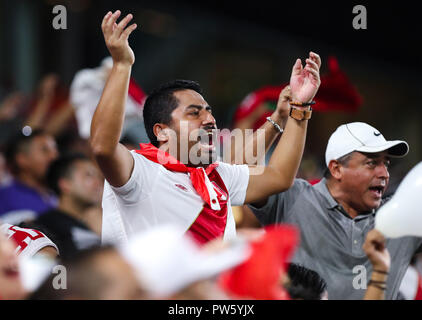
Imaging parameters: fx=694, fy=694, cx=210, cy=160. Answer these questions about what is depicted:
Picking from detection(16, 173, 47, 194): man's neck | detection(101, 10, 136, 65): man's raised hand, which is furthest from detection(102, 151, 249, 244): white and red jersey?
detection(16, 173, 47, 194): man's neck

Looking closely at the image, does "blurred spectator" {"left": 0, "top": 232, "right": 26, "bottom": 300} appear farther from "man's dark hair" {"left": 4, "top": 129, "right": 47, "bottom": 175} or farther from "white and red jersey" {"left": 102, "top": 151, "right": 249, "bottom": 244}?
"man's dark hair" {"left": 4, "top": 129, "right": 47, "bottom": 175}

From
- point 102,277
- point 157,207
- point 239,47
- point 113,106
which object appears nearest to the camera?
point 102,277

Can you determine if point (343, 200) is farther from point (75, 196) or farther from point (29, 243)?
point (75, 196)

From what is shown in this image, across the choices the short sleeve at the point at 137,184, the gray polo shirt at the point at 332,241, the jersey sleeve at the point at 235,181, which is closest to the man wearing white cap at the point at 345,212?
the gray polo shirt at the point at 332,241

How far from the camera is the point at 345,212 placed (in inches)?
125

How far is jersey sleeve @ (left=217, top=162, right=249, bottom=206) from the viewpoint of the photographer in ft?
9.50

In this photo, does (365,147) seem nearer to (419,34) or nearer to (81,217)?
(81,217)

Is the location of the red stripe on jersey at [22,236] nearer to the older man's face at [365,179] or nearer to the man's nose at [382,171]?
the older man's face at [365,179]

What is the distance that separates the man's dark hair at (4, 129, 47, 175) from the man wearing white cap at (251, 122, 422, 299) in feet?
8.72

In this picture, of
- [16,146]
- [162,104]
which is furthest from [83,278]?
[16,146]

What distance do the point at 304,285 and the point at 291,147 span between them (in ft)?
2.21

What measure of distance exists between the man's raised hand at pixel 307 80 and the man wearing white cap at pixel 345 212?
0.47m

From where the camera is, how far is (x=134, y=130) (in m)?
5.38

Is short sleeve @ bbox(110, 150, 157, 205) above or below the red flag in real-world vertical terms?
below
